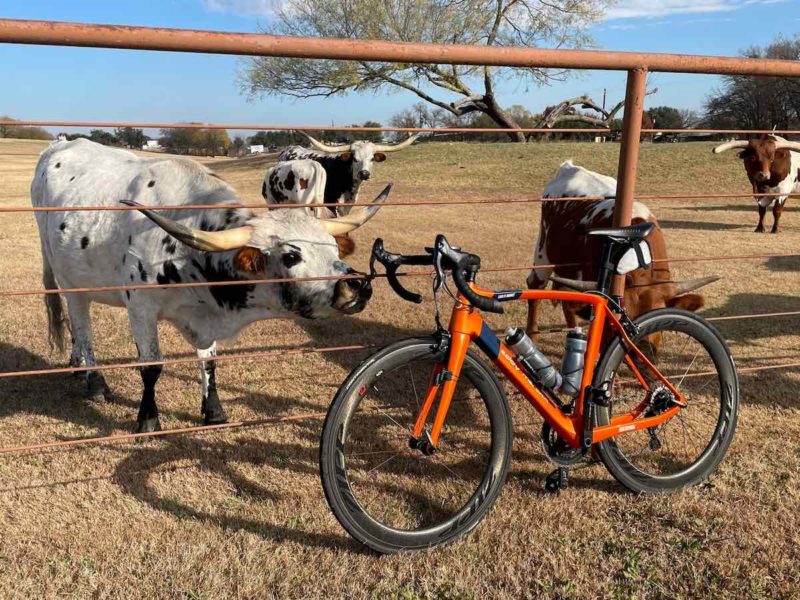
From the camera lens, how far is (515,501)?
9.20ft

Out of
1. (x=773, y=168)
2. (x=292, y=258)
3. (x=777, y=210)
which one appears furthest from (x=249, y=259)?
(x=777, y=210)

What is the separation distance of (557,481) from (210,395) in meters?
2.09

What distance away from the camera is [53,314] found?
14.6 ft

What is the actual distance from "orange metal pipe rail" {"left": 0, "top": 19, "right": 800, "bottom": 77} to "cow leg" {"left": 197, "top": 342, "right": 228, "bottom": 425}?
1.90m

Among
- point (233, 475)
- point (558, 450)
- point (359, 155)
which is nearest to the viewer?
point (558, 450)

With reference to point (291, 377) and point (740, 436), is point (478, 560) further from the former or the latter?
point (291, 377)

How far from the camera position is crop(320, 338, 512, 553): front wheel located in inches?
90.4

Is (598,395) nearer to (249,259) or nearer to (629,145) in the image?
(629,145)

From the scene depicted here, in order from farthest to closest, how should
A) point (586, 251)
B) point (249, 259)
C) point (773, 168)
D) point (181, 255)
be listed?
point (773, 168)
point (586, 251)
point (181, 255)
point (249, 259)

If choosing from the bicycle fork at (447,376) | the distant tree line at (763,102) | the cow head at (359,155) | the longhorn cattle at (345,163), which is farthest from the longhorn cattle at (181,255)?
the distant tree line at (763,102)

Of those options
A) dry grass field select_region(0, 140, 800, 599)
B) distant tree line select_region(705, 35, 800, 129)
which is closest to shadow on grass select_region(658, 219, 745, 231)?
dry grass field select_region(0, 140, 800, 599)

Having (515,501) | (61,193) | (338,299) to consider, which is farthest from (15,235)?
(515,501)

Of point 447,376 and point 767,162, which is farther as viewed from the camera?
point 767,162

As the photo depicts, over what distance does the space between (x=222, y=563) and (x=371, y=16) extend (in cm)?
2770
